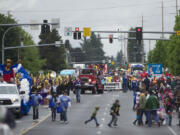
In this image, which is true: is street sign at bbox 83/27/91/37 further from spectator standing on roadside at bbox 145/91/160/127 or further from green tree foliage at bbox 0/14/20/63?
green tree foliage at bbox 0/14/20/63

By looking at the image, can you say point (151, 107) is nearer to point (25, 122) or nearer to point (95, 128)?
point (95, 128)

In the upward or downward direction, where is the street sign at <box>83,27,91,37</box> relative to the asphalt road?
upward

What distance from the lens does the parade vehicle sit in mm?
31078

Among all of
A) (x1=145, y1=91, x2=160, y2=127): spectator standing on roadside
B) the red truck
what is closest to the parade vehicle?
(x1=145, y1=91, x2=160, y2=127): spectator standing on roadside

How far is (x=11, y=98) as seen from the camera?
31266mm

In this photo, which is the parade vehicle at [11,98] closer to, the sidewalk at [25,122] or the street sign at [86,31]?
the sidewalk at [25,122]

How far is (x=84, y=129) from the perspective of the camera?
26.9 meters

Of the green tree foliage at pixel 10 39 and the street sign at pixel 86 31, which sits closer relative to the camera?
the street sign at pixel 86 31

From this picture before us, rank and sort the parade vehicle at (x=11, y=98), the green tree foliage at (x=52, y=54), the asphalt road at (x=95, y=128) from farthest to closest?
the green tree foliage at (x=52, y=54) → the parade vehicle at (x=11, y=98) → the asphalt road at (x=95, y=128)

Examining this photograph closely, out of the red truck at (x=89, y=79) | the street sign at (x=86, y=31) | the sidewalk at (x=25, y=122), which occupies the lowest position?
the sidewalk at (x=25, y=122)

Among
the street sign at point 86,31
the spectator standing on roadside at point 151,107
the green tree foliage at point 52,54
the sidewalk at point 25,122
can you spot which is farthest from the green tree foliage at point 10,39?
the green tree foliage at point 52,54

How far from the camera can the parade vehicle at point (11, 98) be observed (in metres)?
31.1

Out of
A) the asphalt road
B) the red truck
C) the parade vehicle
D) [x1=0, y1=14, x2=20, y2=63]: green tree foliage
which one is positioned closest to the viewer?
the asphalt road

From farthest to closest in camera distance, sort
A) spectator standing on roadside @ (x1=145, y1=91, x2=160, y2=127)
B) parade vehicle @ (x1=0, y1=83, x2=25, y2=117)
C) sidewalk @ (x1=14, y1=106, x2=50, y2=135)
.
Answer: parade vehicle @ (x1=0, y1=83, x2=25, y2=117)
spectator standing on roadside @ (x1=145, y1=91, x2=160, y2=127)
sidewalk @ (x1=14, y1=106, x2=50, y2=135)
